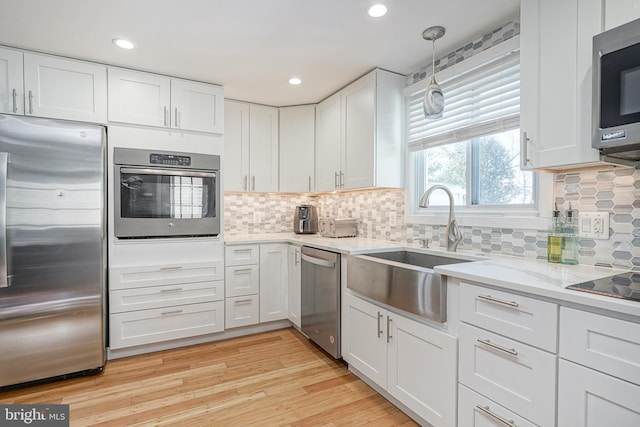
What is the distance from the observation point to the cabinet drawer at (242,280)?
9.46 feet

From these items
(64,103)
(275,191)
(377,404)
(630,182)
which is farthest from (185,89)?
(630,182)

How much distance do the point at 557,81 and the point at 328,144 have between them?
1.99 m

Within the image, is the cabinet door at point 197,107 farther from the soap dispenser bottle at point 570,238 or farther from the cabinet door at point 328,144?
the soap dispenser bottle at point 570,238

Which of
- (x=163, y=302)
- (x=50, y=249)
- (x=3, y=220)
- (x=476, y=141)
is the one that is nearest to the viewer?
(x=3, y=220)

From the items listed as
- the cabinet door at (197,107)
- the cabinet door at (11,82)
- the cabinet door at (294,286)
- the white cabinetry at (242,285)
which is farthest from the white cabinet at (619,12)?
the cabinet door at (11,82)

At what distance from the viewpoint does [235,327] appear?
2938 mm

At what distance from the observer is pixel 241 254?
9.64ft

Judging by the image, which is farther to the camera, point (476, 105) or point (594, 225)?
point (476, 105)

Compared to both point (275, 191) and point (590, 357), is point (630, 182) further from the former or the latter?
point (275, 191)

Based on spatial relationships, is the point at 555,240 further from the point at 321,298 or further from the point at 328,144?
the point at 328,144

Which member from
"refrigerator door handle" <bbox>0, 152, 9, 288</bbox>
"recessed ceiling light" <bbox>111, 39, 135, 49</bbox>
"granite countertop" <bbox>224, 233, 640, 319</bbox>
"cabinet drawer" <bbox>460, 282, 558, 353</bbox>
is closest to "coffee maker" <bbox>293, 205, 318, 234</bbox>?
"granite countertop" <bbox>224, 233, 640, 319</bbox>

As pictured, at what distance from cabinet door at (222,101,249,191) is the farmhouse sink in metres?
1.67

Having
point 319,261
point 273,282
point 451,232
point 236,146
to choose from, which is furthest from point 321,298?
point 236,146

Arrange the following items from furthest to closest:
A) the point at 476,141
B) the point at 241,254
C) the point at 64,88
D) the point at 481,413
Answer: the point at 241,254 → the point at 64,88 → the point at 476,141 → the point at 481,413
